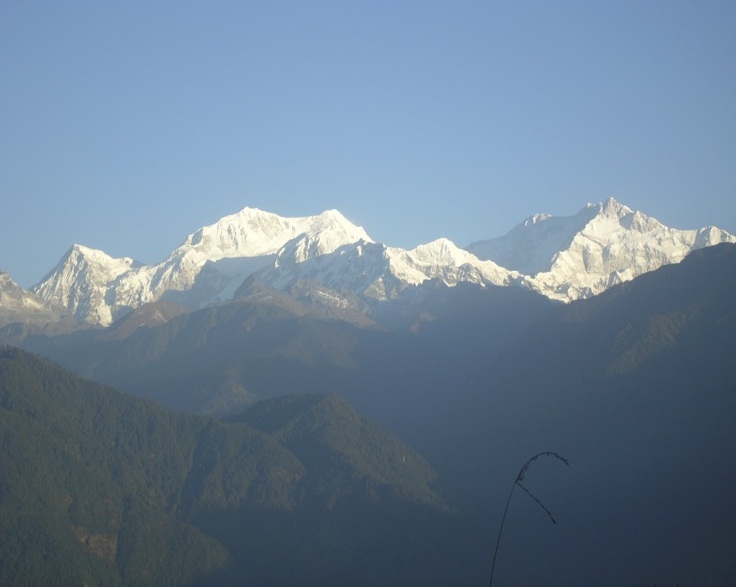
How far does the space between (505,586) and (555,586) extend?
7.27 metres

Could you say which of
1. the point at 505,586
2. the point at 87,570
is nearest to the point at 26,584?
the point at 87,570

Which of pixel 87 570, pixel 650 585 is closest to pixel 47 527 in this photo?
pixel 87 570

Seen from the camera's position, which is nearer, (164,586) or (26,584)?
(26,584)

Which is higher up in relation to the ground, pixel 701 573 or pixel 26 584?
pixel 701 573

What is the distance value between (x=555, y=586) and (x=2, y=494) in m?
82.0

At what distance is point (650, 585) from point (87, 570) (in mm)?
80902

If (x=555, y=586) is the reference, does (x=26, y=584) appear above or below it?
below

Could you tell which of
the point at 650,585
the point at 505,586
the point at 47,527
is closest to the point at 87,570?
the point at 47,527

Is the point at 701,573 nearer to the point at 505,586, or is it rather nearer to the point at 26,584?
the point at 505,586

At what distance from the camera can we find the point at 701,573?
186m

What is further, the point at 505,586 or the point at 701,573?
the point at 505,586

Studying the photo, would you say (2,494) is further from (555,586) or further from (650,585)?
(650,585)

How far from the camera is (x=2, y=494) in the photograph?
198625 mm

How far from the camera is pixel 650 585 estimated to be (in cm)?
19550
